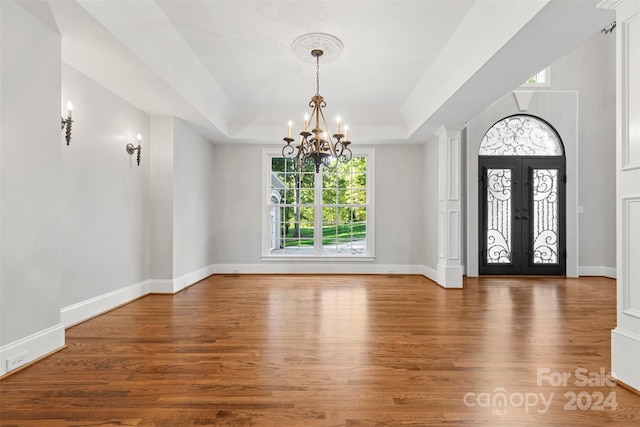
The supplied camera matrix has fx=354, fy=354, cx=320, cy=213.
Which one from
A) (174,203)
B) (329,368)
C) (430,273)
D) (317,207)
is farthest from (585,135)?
(174,203)

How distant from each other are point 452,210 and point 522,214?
1.94 meters

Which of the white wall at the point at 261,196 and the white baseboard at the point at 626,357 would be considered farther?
the white wall at the point at 261,196

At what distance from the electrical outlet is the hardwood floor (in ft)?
0.20

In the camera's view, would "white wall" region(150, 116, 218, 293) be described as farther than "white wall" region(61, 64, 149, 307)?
Yes

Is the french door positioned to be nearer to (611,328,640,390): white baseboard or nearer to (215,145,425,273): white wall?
(215,145,425,273): white wall

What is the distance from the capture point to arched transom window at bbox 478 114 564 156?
20.8 feet

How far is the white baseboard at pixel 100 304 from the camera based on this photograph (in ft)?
10.7

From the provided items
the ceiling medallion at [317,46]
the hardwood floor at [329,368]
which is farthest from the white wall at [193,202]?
the ceiling medallion at [317,46]

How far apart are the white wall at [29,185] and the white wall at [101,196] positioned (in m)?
0.73

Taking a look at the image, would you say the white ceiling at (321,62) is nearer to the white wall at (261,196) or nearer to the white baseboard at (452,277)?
the white wall at (261,196)

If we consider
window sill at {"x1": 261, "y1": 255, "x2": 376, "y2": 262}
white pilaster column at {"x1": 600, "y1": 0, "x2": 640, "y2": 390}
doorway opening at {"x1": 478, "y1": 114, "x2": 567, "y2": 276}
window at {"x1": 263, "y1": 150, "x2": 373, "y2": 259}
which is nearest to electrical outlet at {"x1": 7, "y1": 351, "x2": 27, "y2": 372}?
white pilaster column at {"x1": 600, "y1": 0, "x2": 640, "y2": 390}

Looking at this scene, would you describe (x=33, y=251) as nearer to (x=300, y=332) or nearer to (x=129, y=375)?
(x=129, y=375)

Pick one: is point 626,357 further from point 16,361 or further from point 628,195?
point 16,361

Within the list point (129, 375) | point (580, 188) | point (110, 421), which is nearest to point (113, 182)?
point (129, 375)
